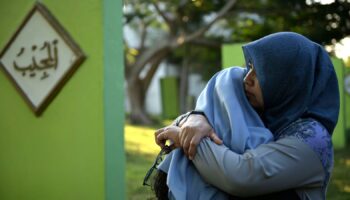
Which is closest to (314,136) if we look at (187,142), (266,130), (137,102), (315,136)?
(315,136)

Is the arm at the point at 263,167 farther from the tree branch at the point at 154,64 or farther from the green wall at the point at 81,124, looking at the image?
the tree branch at the point at 154,64

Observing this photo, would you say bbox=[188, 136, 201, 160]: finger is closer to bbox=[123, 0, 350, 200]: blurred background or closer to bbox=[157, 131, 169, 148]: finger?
bbox=[157, 131, 169, 148]: finger

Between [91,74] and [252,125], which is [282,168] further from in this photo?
[91,74]

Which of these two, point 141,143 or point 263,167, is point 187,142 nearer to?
point 263,167

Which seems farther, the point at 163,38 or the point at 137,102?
the point at 137,102

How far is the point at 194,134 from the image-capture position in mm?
1307

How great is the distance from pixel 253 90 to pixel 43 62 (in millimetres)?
1771

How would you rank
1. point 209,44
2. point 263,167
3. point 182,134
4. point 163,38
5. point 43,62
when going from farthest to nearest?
point 163,38 < point 209,44 < point 43,62 < point 182,134 < point 263,167

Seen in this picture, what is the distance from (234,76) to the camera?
1405mm

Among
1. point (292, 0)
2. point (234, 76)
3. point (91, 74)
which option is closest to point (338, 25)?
point (292, 0)

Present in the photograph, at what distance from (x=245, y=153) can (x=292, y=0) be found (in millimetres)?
7895

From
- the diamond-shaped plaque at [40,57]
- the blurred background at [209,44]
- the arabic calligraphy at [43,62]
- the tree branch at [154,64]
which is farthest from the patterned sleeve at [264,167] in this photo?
the tree branch at [154,64]

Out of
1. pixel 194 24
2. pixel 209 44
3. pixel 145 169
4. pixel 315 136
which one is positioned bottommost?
pixel 209 44

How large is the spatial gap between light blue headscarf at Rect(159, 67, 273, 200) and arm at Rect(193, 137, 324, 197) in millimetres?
44
